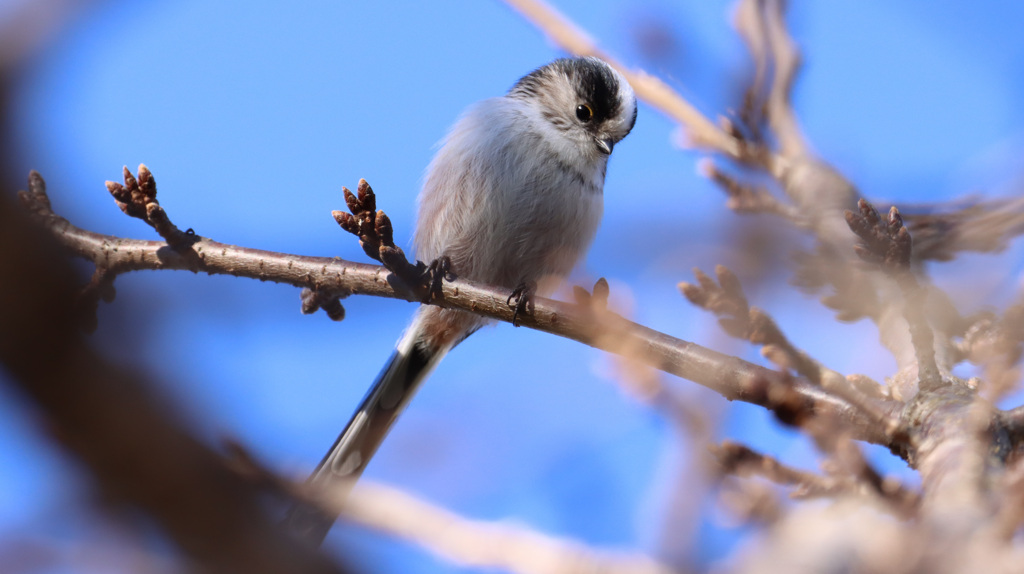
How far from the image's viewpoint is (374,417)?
3371 millimetres

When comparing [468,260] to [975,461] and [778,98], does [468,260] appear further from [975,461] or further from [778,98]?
[975,461]

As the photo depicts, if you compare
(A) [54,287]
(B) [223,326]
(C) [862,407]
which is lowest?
(A) [54,287]

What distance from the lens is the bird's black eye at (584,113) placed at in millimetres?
4137

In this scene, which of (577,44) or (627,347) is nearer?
(627,347)

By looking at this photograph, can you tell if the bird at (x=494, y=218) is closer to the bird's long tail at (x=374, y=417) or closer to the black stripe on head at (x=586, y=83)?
the bird's long tail at (x=374, y=417)

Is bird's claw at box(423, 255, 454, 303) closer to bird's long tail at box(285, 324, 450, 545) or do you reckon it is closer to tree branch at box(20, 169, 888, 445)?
tree branch at box(20, 169, 888, 445)

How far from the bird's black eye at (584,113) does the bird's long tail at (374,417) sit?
137 centimetres

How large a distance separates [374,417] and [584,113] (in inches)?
73.6

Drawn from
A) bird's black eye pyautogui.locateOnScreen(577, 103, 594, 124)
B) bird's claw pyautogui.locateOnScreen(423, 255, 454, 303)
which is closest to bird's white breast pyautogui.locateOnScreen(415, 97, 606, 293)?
bird's black eye pyautogui.locateOnScreen(577, 103, 594, 124)

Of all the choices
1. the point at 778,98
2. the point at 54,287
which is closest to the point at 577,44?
the point at 778,98

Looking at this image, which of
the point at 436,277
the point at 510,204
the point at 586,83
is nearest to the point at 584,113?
the point at 586,83

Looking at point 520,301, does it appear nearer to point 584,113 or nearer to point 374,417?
point 374,417

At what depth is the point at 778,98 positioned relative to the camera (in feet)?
10.5

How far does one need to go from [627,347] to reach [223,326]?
1.00 meters
